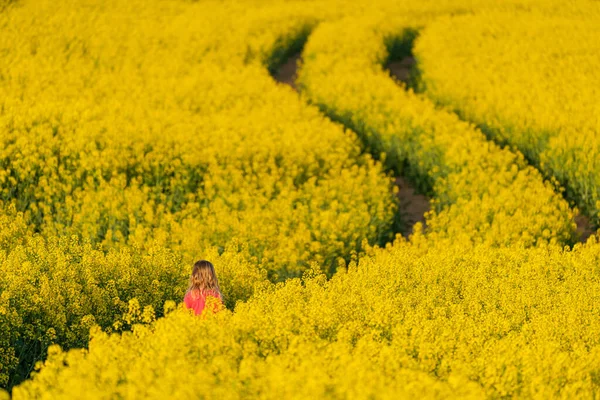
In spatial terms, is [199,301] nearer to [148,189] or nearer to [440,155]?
[148,189]

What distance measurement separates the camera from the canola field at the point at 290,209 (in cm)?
602

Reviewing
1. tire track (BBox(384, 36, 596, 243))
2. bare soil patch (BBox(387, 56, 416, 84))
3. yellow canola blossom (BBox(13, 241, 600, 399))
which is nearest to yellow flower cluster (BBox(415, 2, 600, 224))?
tire track (BBox(384, 36, 596, 243))

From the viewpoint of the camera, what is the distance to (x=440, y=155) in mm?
14219

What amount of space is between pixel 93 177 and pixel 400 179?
598 centimetres

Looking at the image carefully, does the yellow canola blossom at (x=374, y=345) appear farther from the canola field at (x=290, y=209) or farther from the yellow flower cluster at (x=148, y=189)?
the yellow flower cluster at (x=148, y=189)

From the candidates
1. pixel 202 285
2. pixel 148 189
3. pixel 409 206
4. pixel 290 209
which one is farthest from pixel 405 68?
pixel 202 285

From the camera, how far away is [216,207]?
38.3 ft

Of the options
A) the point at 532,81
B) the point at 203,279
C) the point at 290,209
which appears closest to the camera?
the point at 203,279

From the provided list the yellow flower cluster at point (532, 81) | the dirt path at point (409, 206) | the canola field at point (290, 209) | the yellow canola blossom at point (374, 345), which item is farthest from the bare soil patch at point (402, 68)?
the yellow canola blossom at point (374, 345)

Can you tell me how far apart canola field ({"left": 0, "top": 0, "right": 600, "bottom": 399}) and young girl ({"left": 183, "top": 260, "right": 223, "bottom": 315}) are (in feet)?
1.38

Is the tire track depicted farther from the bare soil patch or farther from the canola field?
the canola field

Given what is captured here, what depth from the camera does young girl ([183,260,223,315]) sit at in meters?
7.42

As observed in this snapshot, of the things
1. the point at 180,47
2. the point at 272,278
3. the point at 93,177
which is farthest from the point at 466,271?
the point at 180,47

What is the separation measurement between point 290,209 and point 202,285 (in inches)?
169
